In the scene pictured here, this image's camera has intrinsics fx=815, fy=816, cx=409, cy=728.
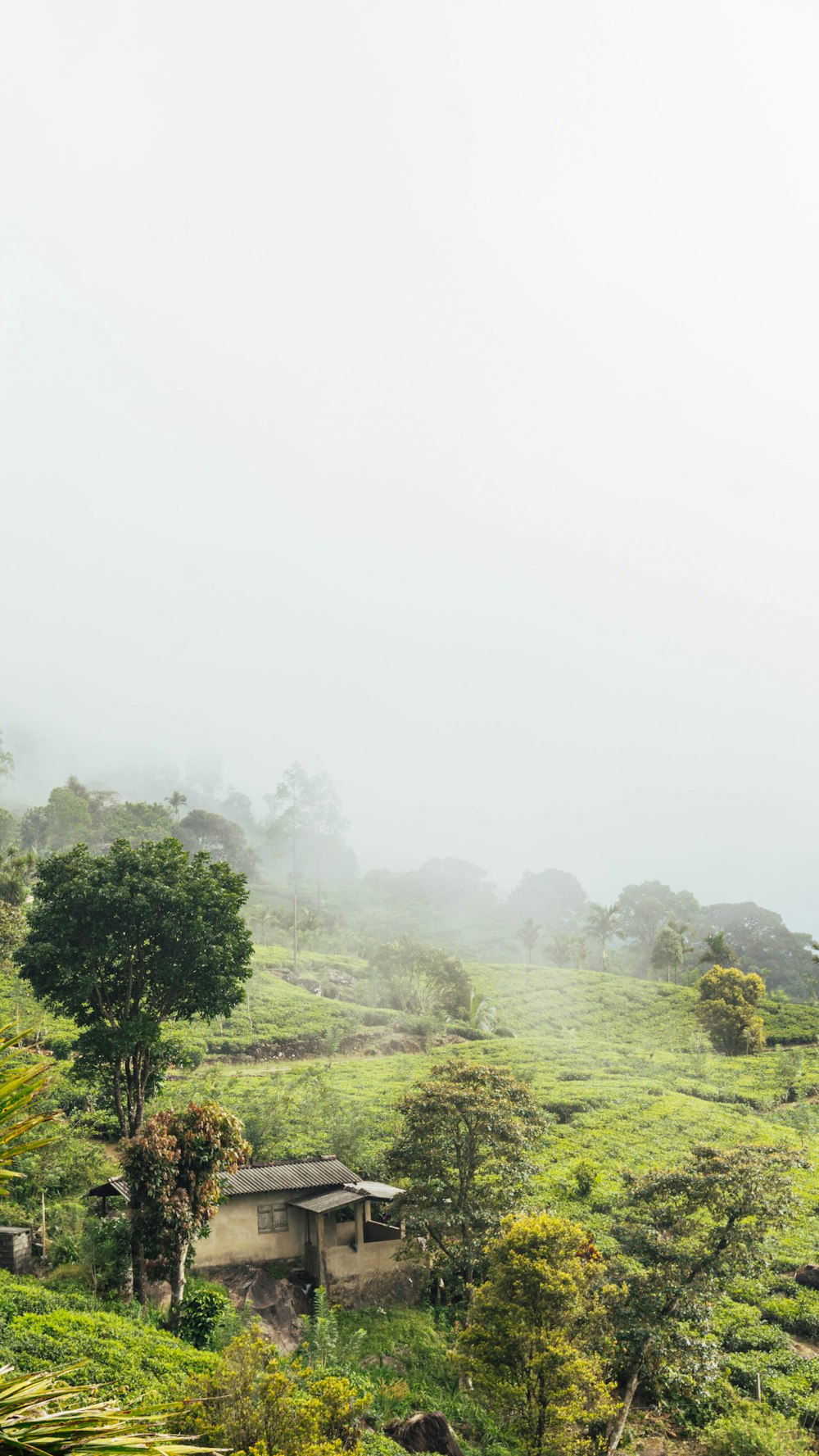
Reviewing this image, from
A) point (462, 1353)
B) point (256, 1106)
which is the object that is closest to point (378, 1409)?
point (462, 1353)

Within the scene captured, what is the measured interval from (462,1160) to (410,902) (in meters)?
112

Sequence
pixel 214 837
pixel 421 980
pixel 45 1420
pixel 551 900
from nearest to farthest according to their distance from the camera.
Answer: pixel 45 1420
pixel 421 980
pixel 214 837
pixel 551 900

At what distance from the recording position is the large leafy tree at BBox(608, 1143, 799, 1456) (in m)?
16.5

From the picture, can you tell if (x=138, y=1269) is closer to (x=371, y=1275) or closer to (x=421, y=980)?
(x=371, y=1275)

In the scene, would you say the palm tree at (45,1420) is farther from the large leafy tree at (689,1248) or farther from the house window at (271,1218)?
the house window at (271,1218)

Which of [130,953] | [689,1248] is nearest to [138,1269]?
[130,953]

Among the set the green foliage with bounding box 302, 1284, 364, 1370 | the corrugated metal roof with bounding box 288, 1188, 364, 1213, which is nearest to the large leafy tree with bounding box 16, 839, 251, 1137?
the corrugated metal roof with bounding box 288, 1188, 364, 1213

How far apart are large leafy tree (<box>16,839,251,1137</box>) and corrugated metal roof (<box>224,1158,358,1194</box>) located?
3694 millimetres

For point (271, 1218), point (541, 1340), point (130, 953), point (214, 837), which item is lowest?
point (271, 1218)

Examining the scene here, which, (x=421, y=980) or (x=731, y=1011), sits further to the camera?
(x=421, y=980)

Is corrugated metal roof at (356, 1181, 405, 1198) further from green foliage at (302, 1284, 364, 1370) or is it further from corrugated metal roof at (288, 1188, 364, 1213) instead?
green foliage at (302, 1284, 364, 1370)

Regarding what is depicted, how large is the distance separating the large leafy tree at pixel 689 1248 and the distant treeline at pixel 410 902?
52.0 metres

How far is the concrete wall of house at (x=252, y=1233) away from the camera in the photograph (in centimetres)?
2386

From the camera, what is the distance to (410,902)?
133 meters
